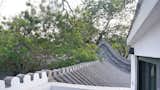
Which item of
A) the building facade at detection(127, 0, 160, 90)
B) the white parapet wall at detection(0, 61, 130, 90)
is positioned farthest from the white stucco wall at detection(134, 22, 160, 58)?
the white parapet wall at detection(0, 61, 130, 90)

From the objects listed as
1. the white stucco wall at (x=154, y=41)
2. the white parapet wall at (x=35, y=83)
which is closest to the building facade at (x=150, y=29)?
the white stucco wall at (x=154, y=41)

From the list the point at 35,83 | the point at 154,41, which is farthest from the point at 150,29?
the point at 35,83

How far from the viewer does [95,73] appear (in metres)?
7.59

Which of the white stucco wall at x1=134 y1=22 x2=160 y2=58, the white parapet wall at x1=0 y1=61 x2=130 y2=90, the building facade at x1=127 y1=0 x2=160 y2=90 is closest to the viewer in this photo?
the building facade at x1=127 y1=0 x2=160 y2=90

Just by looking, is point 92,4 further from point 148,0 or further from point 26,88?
point 148,0

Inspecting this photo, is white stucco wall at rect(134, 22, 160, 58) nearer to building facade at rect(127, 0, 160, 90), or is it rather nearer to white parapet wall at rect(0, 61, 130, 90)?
building facade at rect(127, 0, 160, 90)

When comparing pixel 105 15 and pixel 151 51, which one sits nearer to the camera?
pixel 151 51

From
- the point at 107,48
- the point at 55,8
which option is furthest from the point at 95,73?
the point at 107,48

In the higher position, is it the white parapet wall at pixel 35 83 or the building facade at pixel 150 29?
the building facade at pixel 150 29

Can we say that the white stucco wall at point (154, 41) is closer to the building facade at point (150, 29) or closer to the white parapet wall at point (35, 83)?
the building facade at point (150, 29)

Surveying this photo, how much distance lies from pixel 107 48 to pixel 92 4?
8.95 metres

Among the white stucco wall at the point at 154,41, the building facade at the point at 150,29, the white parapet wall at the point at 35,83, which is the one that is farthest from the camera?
the white parapet wall at the point at 35,83

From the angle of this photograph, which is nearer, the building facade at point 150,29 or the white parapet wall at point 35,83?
the building facade at point 150,29

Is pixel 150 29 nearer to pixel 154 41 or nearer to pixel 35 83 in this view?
pixel 154 41
